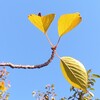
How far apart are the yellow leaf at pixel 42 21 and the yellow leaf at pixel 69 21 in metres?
0.03

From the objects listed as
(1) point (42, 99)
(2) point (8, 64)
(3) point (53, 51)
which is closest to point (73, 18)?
(3) point (53, 51)

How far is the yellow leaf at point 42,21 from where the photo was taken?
842 mm

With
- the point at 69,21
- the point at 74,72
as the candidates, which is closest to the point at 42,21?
the point at 69,21

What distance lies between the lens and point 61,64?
0.89 meters

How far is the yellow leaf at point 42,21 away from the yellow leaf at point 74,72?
121mm

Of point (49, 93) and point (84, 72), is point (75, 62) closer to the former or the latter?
point (84, 72)

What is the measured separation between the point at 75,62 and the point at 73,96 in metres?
8.16

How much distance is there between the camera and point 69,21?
82 cm

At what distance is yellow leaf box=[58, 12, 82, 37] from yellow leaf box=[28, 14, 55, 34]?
3 centimetres

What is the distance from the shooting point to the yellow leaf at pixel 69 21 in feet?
2.69

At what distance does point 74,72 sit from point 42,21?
0.19 metres

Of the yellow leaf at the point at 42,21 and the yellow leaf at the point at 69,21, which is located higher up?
the yellow leaf at the point at 42,21

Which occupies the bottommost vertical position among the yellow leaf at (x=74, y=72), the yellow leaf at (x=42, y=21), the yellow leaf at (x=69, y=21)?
the yellow leaf at (x=74, y=72)

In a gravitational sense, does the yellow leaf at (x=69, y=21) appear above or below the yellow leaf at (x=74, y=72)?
above
